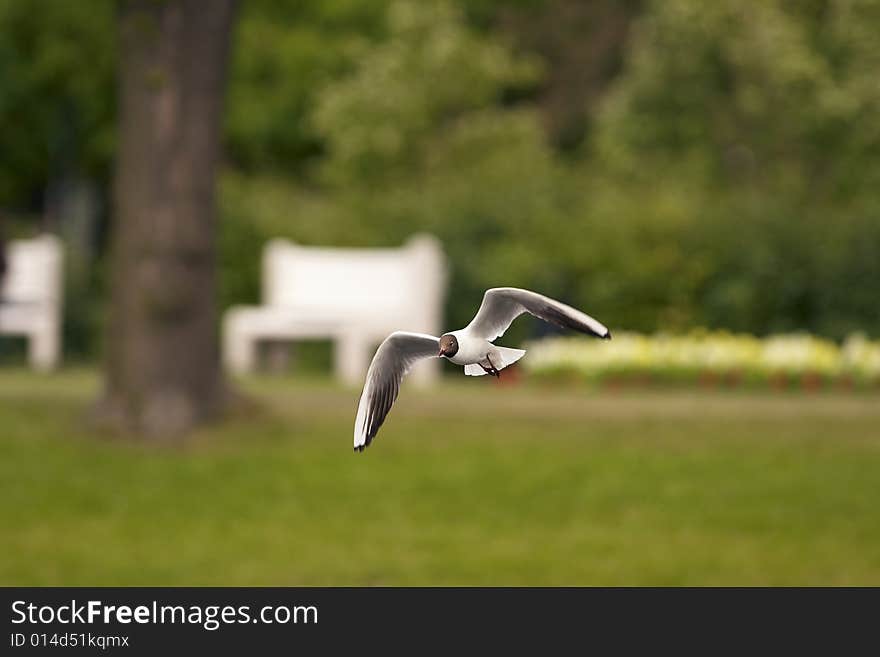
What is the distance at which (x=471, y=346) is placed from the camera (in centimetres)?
172

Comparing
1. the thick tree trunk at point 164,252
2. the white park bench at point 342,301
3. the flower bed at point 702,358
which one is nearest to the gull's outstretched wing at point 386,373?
the flower bed at point 702,358

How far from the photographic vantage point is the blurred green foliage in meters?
28.0

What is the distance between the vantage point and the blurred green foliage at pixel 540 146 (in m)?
28.0

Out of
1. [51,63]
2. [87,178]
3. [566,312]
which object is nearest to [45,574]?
[566,312]

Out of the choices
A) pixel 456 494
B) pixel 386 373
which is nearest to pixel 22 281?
pixel 386 373

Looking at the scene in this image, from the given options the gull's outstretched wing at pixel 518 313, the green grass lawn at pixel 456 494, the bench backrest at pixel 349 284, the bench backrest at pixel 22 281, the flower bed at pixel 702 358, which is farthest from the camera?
the green grass lawn at pixel 456 494

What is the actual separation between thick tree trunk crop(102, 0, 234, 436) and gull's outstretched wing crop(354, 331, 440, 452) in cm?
1120

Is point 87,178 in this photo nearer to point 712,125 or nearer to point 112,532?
point 712,125

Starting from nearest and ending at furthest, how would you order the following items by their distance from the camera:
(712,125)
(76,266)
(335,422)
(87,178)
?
(335,422) < (76,266) < (712,125) < (87,178)

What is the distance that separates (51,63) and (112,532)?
28.3 metres

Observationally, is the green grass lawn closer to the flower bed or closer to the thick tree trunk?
the thick tree trunk

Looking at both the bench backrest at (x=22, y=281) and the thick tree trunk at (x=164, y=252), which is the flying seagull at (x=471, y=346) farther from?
the thick tree trunk at (x=164, y=252)

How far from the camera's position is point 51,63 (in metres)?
45.3

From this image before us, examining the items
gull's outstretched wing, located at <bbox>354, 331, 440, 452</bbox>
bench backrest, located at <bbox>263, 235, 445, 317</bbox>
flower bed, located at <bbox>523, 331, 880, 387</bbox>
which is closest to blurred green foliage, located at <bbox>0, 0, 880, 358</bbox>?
flower bed, located at <bbox>523, 331, 880, 387</bbox>
